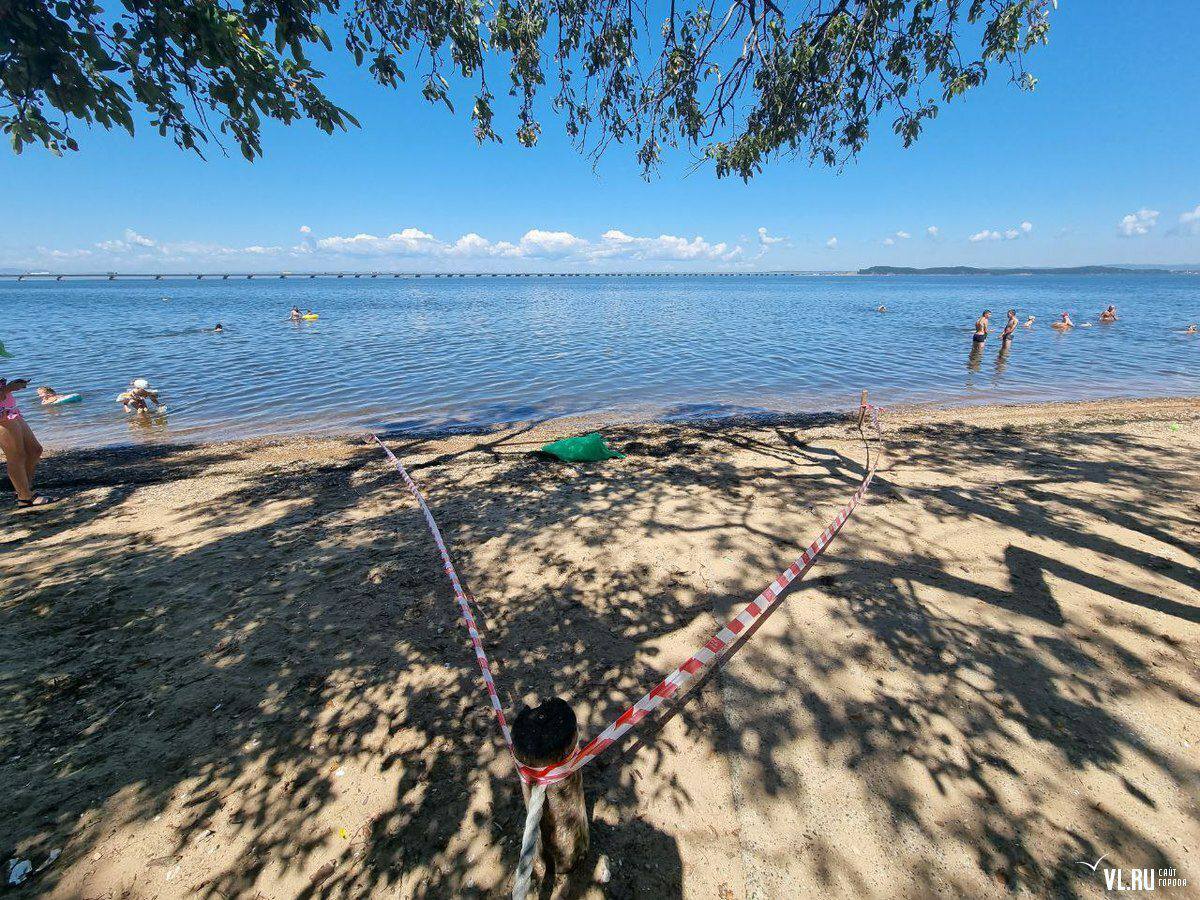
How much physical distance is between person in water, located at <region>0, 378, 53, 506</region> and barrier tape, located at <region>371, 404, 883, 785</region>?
19.2 feet

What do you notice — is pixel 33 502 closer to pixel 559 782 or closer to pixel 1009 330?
pixel 559 782

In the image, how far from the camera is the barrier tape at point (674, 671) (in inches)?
103

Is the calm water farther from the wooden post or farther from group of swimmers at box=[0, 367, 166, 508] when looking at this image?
the wooden post

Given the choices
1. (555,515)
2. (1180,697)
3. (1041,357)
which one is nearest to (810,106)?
(555,515)

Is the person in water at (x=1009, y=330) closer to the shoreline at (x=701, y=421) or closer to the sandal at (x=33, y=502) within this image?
the shoreline at (x=701, y=421)

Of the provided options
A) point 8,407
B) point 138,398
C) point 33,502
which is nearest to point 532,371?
point 138,398

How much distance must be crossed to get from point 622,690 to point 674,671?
0.53m

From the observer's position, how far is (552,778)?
8.25 feet

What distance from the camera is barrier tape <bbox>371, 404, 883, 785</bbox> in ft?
8.59

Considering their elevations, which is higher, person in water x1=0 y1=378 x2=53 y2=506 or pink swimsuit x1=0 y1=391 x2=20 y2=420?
pink swimsuit x1=0 y1=391 x2=20 y2=420

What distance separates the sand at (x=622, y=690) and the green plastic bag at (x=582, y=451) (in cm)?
220

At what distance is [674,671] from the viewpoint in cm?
441

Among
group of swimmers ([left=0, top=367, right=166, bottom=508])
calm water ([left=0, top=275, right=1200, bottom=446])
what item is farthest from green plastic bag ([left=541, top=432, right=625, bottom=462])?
group of swimmers ([left=0, top=367, right=166, bottom=508])

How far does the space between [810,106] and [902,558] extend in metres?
7.09
